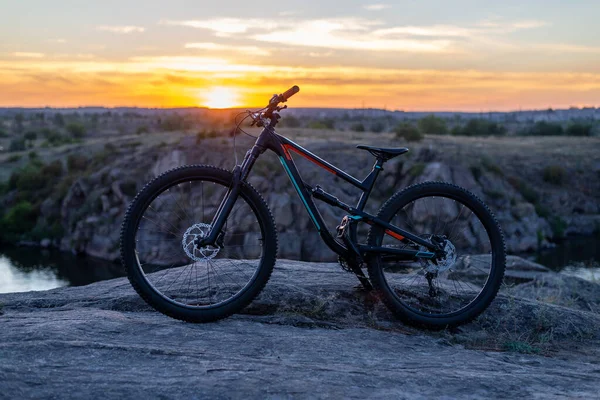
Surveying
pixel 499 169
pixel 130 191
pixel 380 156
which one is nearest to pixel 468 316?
pixel 380 156

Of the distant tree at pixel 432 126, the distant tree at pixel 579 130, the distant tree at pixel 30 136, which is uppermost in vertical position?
the distant tree at pixel 579 130

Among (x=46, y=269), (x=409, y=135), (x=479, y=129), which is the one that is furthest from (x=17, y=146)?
(x=479, y=129)

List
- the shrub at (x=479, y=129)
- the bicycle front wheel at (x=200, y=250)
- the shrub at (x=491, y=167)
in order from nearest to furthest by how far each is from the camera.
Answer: the bicycle front wheel at (x=200, y=250) → the shrub at (x=491, y=167) → the shrub at (x=479, y=129)

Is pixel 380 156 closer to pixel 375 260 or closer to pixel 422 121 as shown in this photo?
pixel 375 260

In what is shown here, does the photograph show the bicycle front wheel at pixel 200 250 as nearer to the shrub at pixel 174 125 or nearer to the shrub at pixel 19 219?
the shrub at pixel 19 219

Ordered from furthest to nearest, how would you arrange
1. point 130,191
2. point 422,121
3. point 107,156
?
point 422,121, point 107,156, point 130,191

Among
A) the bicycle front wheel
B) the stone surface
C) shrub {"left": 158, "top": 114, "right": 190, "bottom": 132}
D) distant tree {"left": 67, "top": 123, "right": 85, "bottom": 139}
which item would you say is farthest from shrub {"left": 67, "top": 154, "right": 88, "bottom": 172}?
the bicycle front wheel

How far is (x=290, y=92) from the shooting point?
5180 millimetres

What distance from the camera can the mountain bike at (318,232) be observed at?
16.4 ft

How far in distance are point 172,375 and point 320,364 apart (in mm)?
946

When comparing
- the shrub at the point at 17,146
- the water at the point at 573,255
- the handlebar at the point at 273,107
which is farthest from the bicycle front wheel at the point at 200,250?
the shrub at the point at 17,146

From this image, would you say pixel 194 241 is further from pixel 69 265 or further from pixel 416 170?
Answer: pixel 416 170

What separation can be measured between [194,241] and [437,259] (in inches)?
80.1

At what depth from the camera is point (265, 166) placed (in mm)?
42938
